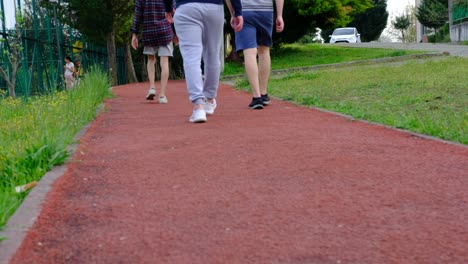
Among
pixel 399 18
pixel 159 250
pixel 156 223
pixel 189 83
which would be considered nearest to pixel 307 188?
pixel 156 223

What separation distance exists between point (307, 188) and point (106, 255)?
1273 millimetres

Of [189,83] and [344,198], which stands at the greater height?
[189,83]

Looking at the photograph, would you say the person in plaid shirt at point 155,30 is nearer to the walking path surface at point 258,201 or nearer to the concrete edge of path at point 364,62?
the walking path surface at point 258,201

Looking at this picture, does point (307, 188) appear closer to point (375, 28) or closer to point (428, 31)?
point (375, 28)

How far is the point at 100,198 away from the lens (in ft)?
10.9

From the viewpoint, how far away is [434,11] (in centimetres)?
5841

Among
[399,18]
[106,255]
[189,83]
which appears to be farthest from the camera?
[399,18]

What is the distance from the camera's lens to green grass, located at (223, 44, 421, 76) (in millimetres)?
21672

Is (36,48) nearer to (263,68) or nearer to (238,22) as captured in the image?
(263,68)

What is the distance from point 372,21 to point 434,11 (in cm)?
913

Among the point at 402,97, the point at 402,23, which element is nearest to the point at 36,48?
the point at 402,97

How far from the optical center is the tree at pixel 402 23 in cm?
8038

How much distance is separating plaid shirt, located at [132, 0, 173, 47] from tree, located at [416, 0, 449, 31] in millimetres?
52007

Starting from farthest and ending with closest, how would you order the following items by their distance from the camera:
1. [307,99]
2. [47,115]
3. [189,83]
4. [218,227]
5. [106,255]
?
[307,99] < [189,83] < [47,115] < [218,227] < [106,255]
